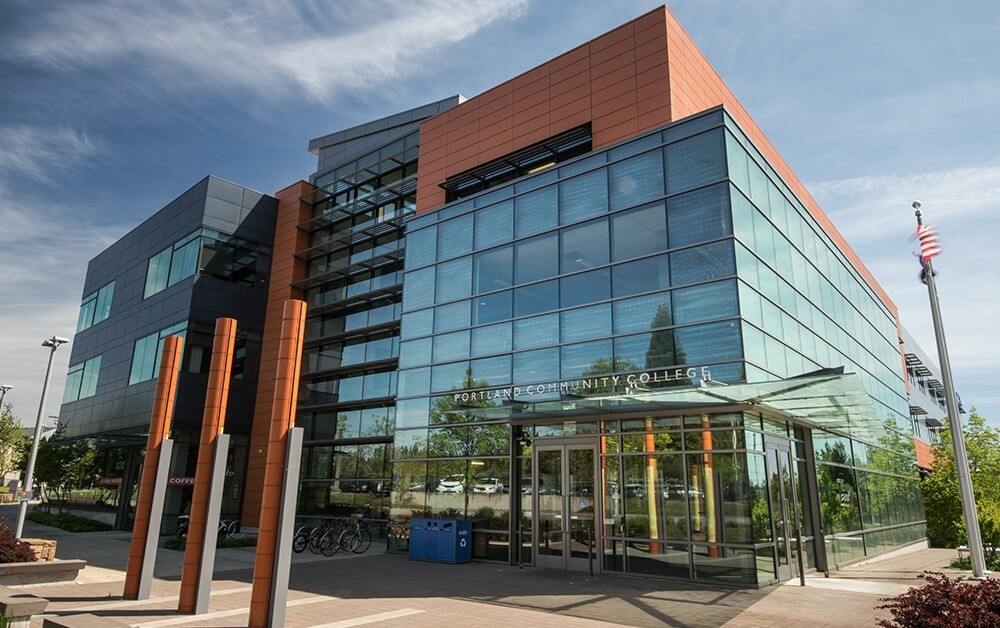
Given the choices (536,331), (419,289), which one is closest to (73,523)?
(419,289)

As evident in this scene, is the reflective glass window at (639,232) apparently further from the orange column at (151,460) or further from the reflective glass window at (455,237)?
the orange column at (151,460)

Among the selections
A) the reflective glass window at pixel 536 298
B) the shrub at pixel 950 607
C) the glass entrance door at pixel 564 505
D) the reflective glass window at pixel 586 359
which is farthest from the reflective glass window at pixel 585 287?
the shrub at pixel 950 607

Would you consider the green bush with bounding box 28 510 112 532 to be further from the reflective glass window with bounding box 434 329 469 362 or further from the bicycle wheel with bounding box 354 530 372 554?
the reflective glass window with bounding box 434 329 469 362

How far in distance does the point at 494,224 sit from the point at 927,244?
1219 cm

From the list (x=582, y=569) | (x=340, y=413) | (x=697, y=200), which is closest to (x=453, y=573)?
(x=582, y=569)

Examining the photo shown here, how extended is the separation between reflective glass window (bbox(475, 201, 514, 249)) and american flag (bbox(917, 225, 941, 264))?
1126 centimetres

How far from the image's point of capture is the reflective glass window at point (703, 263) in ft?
51.6

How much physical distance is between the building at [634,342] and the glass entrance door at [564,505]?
58 millimetres

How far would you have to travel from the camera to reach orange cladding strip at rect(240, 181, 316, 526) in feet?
103

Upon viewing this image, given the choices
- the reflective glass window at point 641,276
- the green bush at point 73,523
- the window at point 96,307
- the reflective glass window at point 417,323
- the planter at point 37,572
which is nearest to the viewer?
the planter at point 37,572

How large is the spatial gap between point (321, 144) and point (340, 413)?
1919 cm

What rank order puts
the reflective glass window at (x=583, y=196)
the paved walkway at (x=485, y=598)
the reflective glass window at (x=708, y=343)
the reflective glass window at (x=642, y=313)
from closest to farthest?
1. the paved walkway at (x=485, y=598)
2. the reflective glass window at (x=708, y=343)
3. the reflective glass window at (x=642, y=313)
4. the reflective glass window at (x=583, y=196)

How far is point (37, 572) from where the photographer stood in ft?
44.8

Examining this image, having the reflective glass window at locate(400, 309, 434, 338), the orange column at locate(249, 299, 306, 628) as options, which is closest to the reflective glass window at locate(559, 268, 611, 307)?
the reflective glass window at locate(400, 309, 434, 338)
